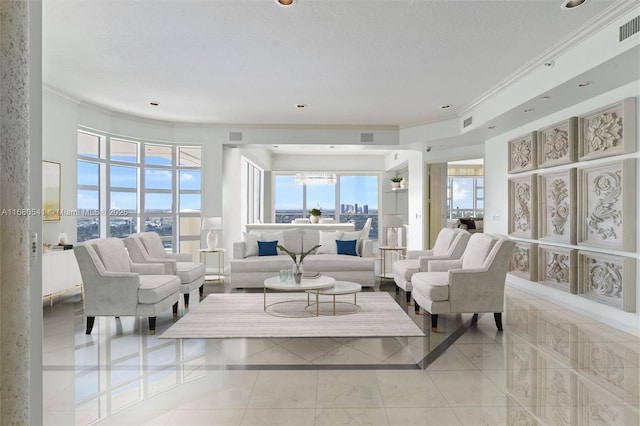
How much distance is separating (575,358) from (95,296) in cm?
438

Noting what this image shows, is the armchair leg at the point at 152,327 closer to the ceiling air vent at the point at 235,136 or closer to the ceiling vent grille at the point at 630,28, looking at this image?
the ceiling air vent at the point at 235,136

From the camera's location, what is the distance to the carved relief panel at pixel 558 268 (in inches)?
191

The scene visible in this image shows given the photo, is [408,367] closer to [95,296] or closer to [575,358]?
[575,358]

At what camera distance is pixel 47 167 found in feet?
17.8

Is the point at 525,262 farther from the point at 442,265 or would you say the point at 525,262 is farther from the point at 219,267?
the point at 219,267

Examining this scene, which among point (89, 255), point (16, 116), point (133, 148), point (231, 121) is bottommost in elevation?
point (89, 255)

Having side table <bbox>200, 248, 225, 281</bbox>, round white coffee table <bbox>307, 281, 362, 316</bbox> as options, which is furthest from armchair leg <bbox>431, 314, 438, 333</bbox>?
side table <bbox>200, 248, 225, 281</bbox>

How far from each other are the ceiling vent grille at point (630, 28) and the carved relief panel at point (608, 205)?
52.1 inches

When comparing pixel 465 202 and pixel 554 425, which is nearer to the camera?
pixel 554 425

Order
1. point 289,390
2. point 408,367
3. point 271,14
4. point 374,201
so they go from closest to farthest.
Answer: point 289,390, point 408,367, point 271,14, point 374,201

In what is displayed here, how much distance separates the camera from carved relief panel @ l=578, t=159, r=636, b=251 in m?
4.06

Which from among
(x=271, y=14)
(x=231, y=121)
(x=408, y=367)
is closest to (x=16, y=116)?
(x=271, y=14)

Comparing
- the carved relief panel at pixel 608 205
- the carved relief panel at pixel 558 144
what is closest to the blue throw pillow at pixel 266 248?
the carved relief panel at pixel 558 144

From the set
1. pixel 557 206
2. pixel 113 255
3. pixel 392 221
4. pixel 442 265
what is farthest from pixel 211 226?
pixel 557 206
